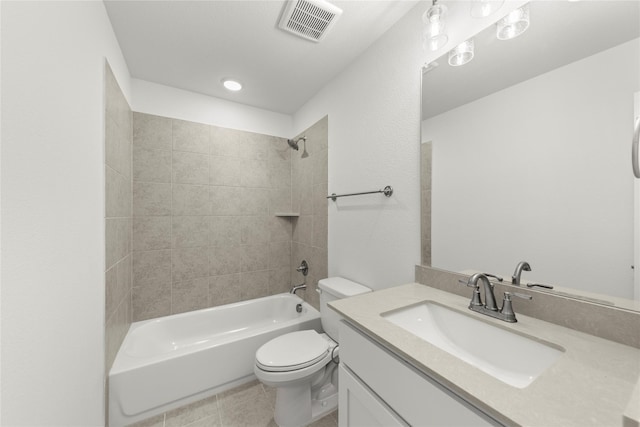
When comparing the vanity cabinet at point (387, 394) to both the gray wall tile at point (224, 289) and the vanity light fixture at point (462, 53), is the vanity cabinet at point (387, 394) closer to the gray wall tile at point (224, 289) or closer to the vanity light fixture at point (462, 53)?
the vanity light fixture at point (462, 53)

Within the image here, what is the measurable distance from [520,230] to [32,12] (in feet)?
5.48

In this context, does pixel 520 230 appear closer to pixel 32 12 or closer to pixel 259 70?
pixel 32 12

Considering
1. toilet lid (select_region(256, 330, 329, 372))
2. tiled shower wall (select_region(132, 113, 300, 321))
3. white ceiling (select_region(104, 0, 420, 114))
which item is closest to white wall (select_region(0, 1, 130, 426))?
white ceiling (select_region(104, 0, 420, 114))

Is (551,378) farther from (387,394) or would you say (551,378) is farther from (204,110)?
(204,110)

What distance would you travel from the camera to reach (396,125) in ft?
4.34

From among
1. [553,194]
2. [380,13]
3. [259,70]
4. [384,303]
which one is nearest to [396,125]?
[380,13]

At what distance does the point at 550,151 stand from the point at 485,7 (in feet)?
2.00

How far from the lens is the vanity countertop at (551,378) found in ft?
1.35

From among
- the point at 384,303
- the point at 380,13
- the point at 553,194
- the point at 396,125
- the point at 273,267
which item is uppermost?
the point at 380,13

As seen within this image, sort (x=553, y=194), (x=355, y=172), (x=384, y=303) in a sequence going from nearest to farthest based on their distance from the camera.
A: (x=553, y=194) < (x=384, y=303) < (x=355, y=172)

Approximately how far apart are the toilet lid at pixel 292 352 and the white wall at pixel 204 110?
1975 millimetres

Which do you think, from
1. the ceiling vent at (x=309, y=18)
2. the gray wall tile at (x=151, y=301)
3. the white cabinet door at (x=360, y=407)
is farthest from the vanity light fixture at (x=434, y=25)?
the gray wall tile at (x=151, y=301)

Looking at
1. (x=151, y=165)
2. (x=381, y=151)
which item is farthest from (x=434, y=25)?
(x=151, y=165)

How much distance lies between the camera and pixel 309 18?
4.19ft
